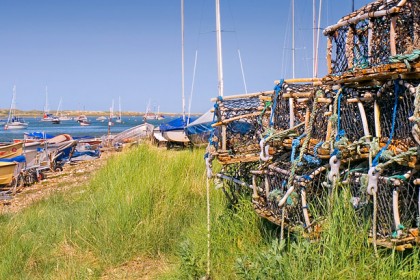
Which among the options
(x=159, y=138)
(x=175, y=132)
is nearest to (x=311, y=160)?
(x=175, y=132)

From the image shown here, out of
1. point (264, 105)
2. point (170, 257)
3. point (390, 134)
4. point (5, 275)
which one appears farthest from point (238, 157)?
point (5, 275)

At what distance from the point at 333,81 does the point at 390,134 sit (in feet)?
1.78

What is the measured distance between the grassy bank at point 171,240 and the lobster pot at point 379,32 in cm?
94

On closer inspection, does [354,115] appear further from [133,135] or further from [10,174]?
[133,135]

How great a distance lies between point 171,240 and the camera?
220 inches

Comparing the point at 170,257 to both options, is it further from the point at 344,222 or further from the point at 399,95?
the point at 399,95

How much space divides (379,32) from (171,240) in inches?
135

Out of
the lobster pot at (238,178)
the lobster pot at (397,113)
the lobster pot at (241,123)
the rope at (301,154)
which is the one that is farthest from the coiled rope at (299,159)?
the lobster pot at (238,178)

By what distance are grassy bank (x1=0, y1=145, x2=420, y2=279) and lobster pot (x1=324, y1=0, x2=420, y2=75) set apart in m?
0.94

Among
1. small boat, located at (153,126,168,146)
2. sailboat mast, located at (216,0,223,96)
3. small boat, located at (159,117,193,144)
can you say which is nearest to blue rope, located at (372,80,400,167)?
sailboat mast, located at (216,0,223,96)

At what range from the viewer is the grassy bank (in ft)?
10.3

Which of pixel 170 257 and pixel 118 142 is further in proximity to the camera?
pixel 118 142

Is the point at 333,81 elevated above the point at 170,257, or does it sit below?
above

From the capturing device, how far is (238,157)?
4.67m
